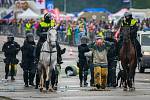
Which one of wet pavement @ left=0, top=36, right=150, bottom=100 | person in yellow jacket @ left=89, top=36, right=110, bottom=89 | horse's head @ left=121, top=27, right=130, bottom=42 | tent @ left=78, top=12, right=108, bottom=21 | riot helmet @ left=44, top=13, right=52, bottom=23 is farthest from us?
tent @ left=78, top=12, right=108, bottom=21

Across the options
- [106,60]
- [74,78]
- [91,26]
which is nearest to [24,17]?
[91,26]

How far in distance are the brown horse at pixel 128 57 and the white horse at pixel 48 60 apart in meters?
2.33

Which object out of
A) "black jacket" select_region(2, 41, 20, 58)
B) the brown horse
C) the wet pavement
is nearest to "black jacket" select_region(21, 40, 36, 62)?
the wet pavement

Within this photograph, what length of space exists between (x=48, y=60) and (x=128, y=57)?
8.81 ft

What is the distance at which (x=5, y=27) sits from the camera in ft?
241

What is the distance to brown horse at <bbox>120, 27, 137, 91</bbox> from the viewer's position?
21734 millimetres

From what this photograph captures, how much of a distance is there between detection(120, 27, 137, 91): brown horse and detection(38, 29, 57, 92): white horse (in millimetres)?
2334

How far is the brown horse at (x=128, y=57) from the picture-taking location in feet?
71.3

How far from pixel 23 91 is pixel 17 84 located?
325 centimetres

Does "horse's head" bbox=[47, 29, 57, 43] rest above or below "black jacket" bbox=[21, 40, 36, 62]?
above

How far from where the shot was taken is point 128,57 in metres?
21.9

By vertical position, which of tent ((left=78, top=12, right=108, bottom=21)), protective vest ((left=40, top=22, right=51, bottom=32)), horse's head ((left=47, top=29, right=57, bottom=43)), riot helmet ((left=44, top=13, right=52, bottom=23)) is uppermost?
riot helmet ((left=44, top=13, right=52, bottom=23))

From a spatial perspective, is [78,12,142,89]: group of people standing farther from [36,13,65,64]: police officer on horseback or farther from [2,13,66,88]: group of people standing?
[36,13,65,64]: police officer on horseback

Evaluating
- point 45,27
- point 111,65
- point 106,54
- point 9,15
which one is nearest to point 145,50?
point 111,65
